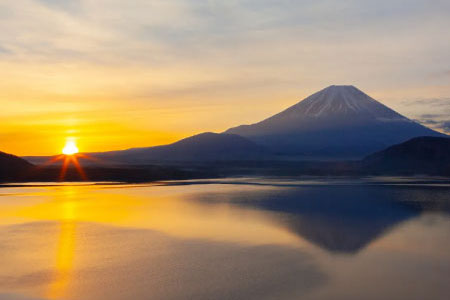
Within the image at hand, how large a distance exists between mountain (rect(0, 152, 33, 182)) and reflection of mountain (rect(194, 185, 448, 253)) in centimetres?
4317

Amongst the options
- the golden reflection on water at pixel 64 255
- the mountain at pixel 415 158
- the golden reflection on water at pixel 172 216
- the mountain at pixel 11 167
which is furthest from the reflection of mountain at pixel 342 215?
the mountain at pixel 415 158

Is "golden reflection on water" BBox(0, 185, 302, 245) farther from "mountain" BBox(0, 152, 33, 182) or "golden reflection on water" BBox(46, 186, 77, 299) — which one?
"mountain" BBox(0, 152, 33, 182)

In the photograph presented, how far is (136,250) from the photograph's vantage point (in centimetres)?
1898

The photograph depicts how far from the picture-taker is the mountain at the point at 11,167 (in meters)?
72.7

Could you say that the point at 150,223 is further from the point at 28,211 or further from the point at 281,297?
the point at 281,297

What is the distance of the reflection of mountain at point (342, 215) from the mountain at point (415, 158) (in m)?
79.5

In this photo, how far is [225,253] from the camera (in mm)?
18297

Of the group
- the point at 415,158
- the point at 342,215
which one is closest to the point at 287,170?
the point at 415,158

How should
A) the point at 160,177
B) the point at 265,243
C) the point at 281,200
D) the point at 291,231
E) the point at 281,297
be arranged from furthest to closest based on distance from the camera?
the point at 160,177, the point at 281,200, the point at 291,231, the point at 265,243, the point at 281,297

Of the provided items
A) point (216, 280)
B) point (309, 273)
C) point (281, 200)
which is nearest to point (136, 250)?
point (216, 280)

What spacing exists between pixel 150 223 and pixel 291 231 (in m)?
7.42

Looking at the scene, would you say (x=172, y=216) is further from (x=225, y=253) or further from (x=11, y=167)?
(x=11, y=167)

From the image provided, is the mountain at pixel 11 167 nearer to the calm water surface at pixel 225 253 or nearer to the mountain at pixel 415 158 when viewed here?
the calm water surface at pixel 225 253

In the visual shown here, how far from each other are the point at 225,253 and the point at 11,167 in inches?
2542
